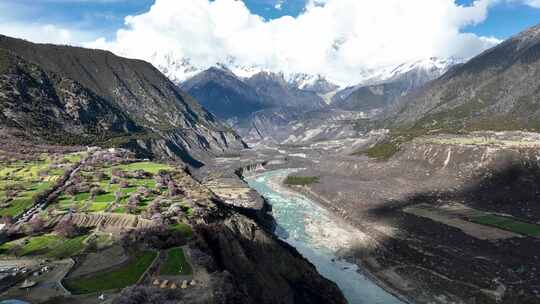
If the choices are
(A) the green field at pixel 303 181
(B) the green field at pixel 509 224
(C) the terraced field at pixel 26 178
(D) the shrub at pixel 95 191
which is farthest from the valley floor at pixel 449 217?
(C) the terraced field at pixel 26 178

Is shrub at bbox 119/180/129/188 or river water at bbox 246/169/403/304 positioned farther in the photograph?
shrub at bbox 119/180/129/188

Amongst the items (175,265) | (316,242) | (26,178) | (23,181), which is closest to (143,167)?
(26,178)

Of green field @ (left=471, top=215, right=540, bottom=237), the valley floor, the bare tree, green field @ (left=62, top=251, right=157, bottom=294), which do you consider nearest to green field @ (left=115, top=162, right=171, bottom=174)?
the bare tree

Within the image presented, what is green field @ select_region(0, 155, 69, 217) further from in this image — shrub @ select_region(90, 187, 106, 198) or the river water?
the river water

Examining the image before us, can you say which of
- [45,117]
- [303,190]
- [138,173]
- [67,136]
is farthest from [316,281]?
[45,117]

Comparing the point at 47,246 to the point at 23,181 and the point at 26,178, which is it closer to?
the point at 23,181

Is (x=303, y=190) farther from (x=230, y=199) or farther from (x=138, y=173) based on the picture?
(x=138, y=173)

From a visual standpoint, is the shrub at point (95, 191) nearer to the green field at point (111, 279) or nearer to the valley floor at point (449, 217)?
the green field at point (111, 279)
